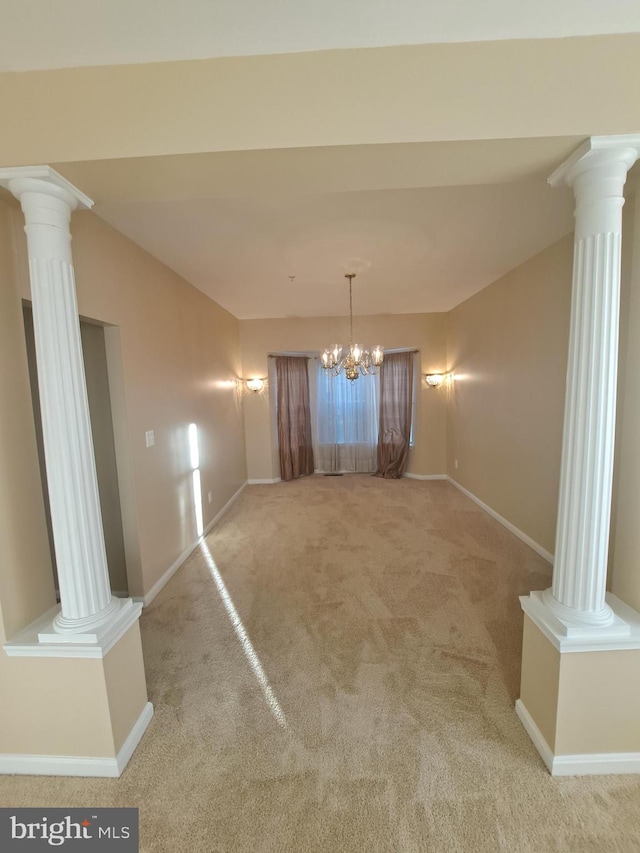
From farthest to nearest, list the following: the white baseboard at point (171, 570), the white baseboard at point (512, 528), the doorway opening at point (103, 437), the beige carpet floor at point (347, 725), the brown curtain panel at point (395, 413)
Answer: the brown curtain panel at point (395, 413) < the white baseboard at point (512, 528) < the white baseboard at point (171, 570) < the doorway opening at point (103, 437) < the beige carpet floor at point (347, 725)

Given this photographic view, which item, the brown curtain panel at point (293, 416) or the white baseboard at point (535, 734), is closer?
the white baseboard at point (535, 734)

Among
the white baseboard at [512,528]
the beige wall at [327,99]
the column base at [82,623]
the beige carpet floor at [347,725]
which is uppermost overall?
the beige wall at [327,99]

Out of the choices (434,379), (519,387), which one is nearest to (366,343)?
(434,379)

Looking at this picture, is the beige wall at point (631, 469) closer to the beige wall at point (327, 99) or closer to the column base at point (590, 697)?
the column base at point (590, 697)

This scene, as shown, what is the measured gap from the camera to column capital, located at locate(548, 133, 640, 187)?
1261 mm

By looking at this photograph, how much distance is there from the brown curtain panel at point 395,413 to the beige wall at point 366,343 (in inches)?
9.7

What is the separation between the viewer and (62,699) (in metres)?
1.44

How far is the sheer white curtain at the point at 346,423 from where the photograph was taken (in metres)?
6.33

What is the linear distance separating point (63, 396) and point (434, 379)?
510 cm

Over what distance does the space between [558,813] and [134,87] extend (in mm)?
3132

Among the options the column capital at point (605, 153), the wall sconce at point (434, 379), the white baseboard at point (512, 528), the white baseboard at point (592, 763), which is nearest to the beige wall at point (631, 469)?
the column capital at point (605, 153)

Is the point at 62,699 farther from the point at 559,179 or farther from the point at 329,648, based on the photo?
the point at 559,179

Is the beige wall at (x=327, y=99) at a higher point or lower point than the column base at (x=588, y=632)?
higher

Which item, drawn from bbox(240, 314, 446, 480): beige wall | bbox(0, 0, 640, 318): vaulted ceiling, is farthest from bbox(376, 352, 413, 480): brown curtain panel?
bbox(0, 0, 640, 318): vaulted ceiling
